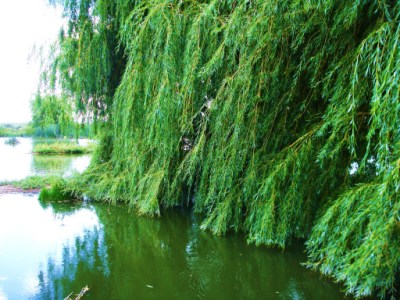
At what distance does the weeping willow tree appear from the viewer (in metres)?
1.97

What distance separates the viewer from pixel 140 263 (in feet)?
10.0

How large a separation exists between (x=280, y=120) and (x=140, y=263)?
1.75 metres

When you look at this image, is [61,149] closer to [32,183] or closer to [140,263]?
[32,183]

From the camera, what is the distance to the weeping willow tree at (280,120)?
197 cm

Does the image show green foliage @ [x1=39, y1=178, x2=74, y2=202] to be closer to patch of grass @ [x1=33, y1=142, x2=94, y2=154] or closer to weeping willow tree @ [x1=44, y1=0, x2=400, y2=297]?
weeping willow tree @ [x1=44, y1=0, x2=400, y2=297]

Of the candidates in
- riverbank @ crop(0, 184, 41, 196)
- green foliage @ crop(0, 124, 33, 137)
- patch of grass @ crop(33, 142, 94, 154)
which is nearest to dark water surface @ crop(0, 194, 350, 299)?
riverbank @ crop(0, 184, 41, 196)

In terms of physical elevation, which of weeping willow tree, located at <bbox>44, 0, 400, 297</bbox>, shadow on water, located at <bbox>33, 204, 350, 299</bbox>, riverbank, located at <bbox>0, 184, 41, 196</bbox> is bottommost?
shadow on water, located at <bbox>33, 204, 350, 299</bbox>

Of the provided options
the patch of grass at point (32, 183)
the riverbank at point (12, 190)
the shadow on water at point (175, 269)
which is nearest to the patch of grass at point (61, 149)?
the patch of grass at point (32, 183)

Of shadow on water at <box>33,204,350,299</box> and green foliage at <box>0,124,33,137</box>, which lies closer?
shadow on water at <box>33,204,350,299</box>

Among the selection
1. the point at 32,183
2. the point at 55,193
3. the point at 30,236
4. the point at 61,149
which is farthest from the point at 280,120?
the point at 61,149

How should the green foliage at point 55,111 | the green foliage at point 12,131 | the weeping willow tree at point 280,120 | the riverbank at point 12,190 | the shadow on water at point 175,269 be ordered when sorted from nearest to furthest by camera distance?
the weeping willow tree at point 280,120, the shadow on water at point 175,269, the green foliage at point 55,111, the riverbank at point 12,190, the green foliage at point 12,131

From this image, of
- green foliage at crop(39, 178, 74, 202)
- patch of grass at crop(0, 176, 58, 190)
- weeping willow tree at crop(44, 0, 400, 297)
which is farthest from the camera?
patch of grass at crop(0, 176, 58, 190)

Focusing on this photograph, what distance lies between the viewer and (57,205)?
5172 millimetres

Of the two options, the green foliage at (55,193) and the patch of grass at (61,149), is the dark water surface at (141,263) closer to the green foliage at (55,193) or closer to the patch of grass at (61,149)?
the green foliage at (55,193)
